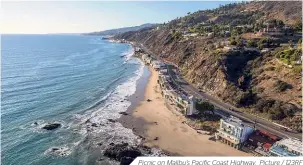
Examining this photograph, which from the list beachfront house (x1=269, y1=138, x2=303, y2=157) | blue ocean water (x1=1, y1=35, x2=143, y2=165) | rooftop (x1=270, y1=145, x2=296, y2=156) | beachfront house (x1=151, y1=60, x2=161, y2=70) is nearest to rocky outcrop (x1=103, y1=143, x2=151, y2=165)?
blue ocean water (x1=1, y1=35, x2=143, y2=165)

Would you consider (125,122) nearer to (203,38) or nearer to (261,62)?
(261,62)

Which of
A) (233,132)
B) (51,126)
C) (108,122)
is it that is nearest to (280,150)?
(233,132)

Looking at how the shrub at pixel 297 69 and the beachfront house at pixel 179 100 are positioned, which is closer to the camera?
the beachfront house at pixel 179 100

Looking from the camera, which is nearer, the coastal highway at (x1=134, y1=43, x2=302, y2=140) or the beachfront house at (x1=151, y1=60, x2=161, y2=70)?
the coastal highway at (x1=134, y1=43, x2=302, y2=140)

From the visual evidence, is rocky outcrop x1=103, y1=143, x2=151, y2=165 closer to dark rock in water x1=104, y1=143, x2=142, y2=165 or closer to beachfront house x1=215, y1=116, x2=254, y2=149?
dark rock in water x1=104, y1=143, x2=142, y2=165

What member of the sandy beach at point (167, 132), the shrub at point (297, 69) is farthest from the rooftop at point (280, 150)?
the shrub at point (297, 69)

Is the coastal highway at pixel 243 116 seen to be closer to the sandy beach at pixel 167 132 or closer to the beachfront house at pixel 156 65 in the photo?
the sandy beach at pixel 167 132
